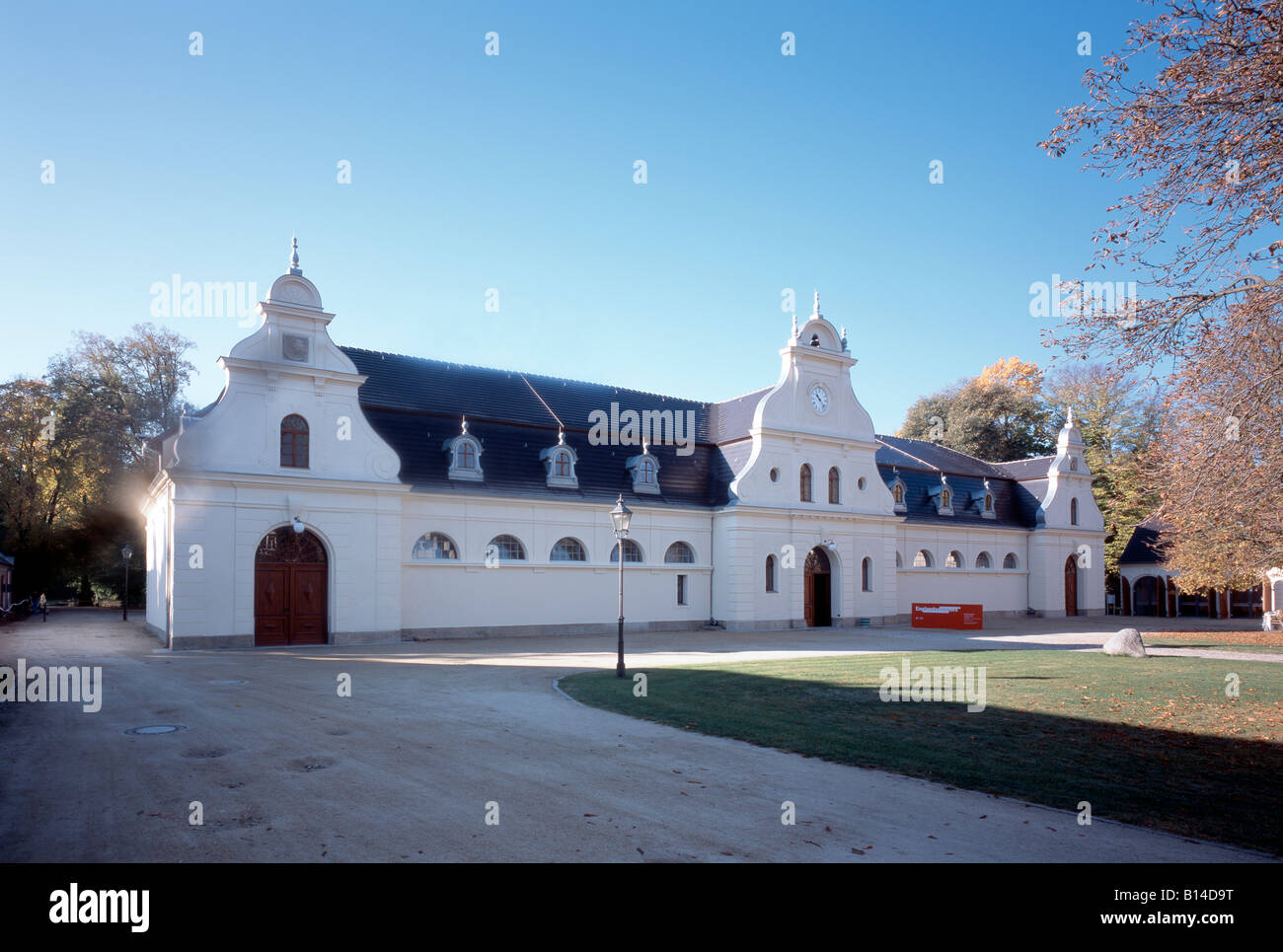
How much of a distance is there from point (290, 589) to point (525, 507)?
838 cm

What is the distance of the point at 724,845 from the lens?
6.28 meters

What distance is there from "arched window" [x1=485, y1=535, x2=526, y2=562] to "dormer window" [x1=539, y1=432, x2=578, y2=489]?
2643 mm

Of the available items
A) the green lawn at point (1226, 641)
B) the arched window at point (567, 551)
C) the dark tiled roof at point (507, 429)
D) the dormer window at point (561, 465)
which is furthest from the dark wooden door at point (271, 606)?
the green lawn at point (1226, 641)

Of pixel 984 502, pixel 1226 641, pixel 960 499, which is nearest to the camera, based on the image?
pixel 1226 641

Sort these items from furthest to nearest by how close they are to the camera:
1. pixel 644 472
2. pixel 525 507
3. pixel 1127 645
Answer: pixel 644 472 < pixel 525 507 < pixel 1127 645

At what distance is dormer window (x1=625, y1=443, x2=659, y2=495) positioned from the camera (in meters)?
32.2

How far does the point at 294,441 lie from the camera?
24.6 m

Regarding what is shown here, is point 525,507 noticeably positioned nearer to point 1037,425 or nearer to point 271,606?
point 271,606

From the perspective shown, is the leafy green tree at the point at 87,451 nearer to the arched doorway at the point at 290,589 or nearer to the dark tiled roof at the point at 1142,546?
the arched doorway at the point at 290,589

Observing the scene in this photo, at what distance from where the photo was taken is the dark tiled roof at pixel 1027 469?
46.0m

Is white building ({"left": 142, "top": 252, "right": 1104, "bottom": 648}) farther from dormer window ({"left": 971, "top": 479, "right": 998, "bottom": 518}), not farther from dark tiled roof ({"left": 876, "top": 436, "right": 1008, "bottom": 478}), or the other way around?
dark tiled roof ({"left": 876, "top": 436, "right": 1008, "bottom": 478})

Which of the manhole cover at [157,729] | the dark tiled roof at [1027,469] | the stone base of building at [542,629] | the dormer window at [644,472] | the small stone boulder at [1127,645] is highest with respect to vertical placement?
the dark tiled roof at [1027,469]

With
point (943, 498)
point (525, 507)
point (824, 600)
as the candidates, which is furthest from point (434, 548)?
point (943, 498)

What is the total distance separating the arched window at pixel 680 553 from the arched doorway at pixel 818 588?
5.27 metres
